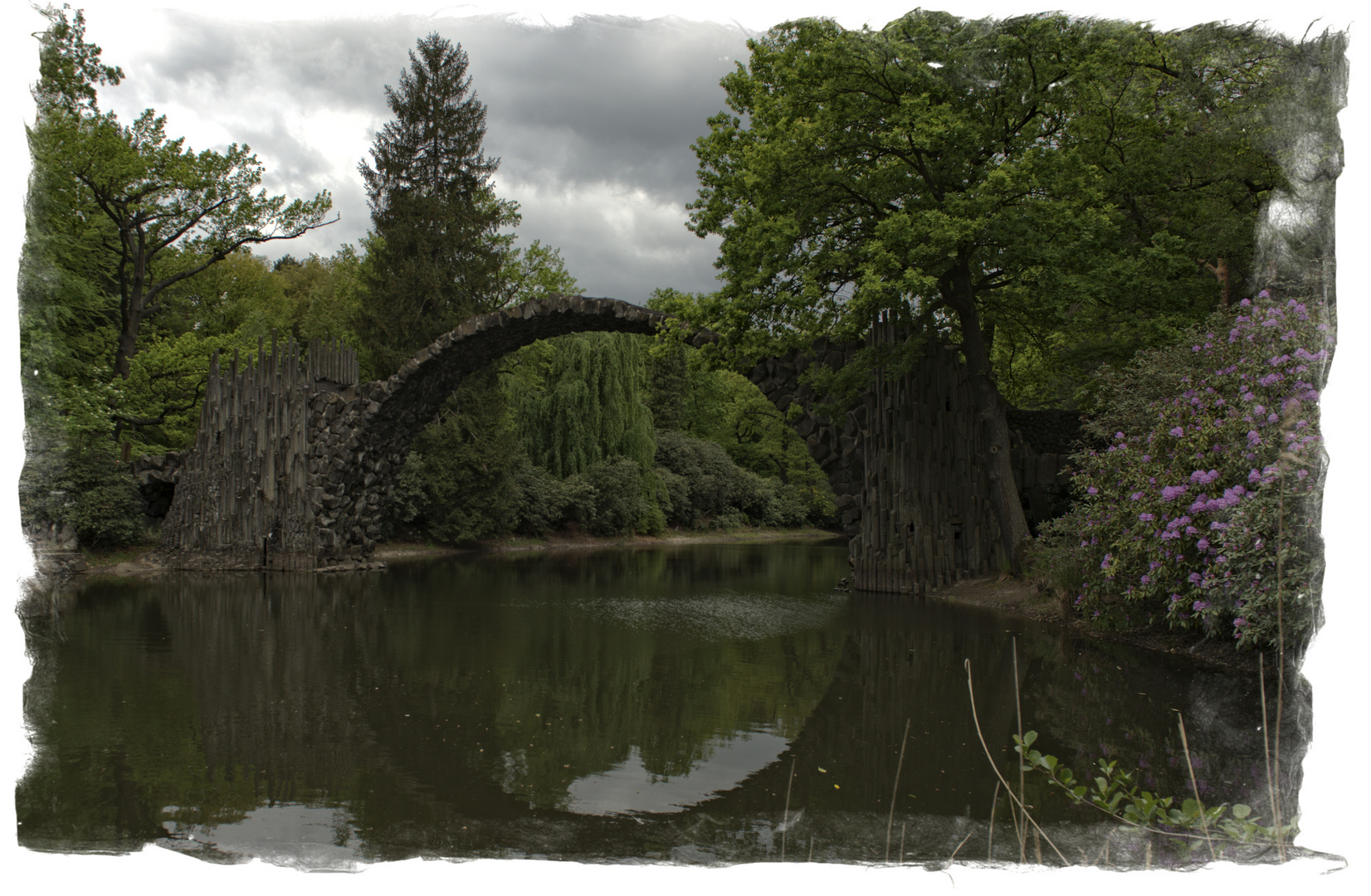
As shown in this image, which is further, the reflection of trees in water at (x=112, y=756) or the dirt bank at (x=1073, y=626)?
the dirt bank at (x=1073, y=626)

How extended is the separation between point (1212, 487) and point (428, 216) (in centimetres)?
2096

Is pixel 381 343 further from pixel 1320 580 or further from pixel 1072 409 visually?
pixel 1320 580

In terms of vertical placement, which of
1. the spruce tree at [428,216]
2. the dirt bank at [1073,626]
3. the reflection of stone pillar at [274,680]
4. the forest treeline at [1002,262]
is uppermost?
the spruce tree at [428,216]

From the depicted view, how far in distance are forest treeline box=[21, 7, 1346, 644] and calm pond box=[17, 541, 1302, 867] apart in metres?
1.10

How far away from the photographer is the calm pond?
3.36 metres

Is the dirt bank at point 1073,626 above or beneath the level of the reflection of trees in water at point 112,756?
above

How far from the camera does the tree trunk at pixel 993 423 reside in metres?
11.2

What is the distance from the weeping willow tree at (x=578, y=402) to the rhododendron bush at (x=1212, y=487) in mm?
18675

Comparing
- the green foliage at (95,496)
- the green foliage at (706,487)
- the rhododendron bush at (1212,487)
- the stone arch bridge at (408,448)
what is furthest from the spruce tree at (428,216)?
the rhododendron bush at (1212,487)

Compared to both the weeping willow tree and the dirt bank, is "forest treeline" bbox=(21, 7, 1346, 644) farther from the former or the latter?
the weeping willow tree

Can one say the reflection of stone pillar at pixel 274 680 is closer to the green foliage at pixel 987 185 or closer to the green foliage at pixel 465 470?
the green foliage at pixel 987 185

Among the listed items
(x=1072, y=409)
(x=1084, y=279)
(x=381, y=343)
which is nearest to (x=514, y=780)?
(x=1084, y=279)

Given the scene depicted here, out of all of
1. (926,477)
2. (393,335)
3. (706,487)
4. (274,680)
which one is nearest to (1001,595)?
(926,477)

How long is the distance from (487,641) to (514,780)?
14.4ft
